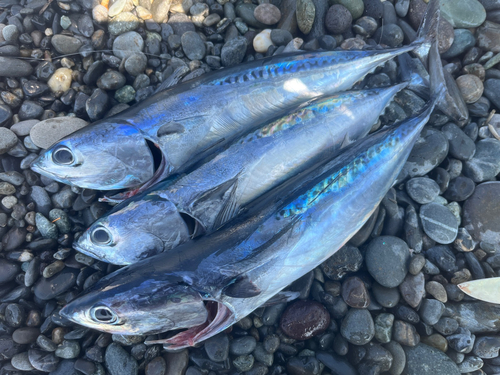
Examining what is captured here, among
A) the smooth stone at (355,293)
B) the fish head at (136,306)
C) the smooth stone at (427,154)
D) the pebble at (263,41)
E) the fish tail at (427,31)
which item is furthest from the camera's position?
the pebble at (263,41)

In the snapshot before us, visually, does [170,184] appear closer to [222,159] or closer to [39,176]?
[222,159]

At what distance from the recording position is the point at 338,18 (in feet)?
11.9

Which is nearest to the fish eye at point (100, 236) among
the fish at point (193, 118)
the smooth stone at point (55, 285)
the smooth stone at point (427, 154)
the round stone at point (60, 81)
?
the fish at point (193, 118)

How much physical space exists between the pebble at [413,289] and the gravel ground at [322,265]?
14mm

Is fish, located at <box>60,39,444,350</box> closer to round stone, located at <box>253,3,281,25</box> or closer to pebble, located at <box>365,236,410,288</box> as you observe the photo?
pebble, located at <box>365,236,410,288</box>

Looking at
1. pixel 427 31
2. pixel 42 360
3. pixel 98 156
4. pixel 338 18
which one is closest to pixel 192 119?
pixel 98 156

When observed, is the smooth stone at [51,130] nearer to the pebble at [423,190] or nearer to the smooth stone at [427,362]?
Result: the pebble at [423,190]

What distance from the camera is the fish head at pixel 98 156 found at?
2.88 m

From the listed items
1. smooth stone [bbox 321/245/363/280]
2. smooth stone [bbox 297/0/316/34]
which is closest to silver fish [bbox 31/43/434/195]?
smooth stone [bbox 297/0/316/34]

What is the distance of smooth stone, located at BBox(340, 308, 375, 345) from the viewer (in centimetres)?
289

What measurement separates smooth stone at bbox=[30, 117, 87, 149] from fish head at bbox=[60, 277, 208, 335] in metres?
1.99

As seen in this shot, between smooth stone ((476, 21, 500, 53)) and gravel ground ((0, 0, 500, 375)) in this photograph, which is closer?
gravel ground ((0, 0, 500, 375))

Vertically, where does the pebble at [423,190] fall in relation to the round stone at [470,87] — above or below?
below

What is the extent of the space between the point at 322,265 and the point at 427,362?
1321mm
